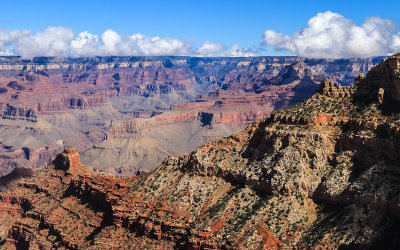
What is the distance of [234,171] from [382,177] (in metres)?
25.8

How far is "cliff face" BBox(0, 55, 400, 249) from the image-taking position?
212 feet

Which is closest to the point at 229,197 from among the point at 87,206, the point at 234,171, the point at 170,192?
the point at 234,171

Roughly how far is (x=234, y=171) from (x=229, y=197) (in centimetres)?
517

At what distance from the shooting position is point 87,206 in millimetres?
105188

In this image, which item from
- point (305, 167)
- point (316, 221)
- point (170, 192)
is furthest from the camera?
point (170, 192)

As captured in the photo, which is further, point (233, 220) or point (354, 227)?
point (233, 220)

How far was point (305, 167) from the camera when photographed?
241 ft

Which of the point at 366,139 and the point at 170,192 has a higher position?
the point at 366,139

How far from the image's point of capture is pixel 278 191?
7319 centimetres

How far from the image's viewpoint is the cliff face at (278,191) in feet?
212

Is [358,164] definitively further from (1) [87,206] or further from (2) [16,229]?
(2) [16,229]

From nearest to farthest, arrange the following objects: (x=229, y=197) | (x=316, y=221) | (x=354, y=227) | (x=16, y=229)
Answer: (x=354, y=227) < (x=316, y=221) < (x=229, y=197) < (x=16, y=229)

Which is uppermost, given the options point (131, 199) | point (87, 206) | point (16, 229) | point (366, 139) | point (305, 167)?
point (366, 139)

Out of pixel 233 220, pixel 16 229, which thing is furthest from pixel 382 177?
pixel 16 229
